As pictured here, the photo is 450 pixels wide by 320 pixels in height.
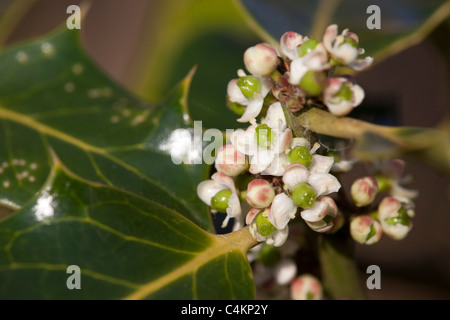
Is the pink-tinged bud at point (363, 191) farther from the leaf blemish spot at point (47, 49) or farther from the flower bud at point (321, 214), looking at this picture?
the leaf blemish spot at point (47, 49)

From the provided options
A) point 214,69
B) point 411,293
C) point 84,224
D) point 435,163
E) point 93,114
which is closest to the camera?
point 435,163

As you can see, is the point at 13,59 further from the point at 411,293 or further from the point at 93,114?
the point at 411,293

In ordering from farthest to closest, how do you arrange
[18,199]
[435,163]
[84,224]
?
[18,199] < [84,224] < [435,163]

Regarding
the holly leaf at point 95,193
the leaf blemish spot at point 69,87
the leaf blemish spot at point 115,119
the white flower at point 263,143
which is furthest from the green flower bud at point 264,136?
the leaf blemish spot at point 69,87

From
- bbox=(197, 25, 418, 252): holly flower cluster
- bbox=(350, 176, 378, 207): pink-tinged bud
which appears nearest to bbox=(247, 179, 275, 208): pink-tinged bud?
bbox=(197, 25, 418, 252): holly flower cluster

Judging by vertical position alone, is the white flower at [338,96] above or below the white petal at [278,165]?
above

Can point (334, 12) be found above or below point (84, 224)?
above

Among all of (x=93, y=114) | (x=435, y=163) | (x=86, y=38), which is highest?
(x=86, y=38)

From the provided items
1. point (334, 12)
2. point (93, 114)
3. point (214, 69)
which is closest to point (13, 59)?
point (93, 114)

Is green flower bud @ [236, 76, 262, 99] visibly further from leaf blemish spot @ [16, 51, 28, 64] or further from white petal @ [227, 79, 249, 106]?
leaf blemish spot @ [16, 51, 28, 64]
